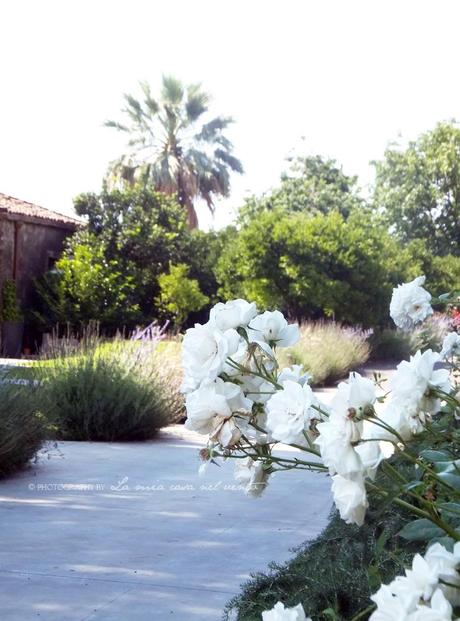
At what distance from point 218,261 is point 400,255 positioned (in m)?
5.89

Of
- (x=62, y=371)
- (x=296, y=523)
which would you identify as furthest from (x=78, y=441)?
(x=296, y=523)

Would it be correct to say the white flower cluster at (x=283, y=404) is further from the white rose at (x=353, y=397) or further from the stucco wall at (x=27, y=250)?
the stucco wall at (x=27, y=250)

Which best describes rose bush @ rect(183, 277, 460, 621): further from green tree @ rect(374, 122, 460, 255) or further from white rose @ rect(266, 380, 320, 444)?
green tree @ rect(374, 122, 460, 255)

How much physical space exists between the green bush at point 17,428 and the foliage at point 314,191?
3557 cm

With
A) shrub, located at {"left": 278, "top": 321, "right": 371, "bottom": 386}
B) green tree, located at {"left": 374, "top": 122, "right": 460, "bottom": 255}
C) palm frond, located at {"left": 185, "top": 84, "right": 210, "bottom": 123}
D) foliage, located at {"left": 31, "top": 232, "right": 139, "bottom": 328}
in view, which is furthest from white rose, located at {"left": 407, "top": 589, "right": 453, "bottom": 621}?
green tree, located at {"left": 374, "top": 122, "right": 460, "bottom": 255}

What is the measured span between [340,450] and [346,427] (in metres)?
0.04

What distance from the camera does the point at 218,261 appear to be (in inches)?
1067

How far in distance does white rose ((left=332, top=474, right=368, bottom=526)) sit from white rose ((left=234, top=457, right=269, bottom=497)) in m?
0.61

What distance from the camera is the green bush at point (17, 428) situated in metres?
8.02

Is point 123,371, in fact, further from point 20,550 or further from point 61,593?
point 61,593

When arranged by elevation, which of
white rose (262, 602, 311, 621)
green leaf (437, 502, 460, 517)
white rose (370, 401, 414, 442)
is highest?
white rose (370, 401, 414, 442)

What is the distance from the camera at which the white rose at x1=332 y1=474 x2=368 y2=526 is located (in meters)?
1.60

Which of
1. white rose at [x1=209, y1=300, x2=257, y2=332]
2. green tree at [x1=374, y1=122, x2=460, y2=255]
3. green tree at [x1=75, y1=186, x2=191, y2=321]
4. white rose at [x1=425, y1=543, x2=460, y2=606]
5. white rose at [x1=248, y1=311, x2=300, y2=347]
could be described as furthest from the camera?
green tree at [x1=374, y1=122, x2=460, y2=255]

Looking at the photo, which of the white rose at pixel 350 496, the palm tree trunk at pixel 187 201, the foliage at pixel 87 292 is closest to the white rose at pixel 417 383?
the white rose at pixel 350 496
